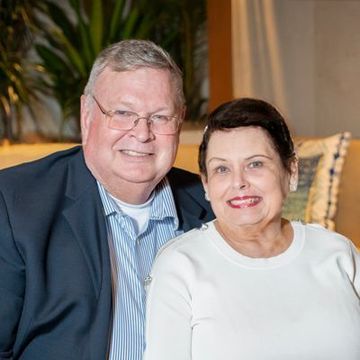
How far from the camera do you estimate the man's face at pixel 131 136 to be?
1.56 meters

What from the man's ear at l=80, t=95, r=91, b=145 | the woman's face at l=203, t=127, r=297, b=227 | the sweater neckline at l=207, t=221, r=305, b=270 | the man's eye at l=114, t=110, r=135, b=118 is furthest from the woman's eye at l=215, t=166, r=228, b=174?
the man's ear at l=80, t=95, r=91, b=145

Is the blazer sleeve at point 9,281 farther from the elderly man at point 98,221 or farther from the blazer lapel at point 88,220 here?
the blazer lapel at point 88,220

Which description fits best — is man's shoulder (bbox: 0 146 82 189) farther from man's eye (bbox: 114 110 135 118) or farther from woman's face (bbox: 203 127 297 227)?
woman's face (bbox: 203 127 297 227)

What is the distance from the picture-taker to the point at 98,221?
1.56 metres

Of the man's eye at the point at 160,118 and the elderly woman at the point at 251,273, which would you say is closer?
the elderly woman at the point at 251,273

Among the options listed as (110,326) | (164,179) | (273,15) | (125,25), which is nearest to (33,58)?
(125,25)

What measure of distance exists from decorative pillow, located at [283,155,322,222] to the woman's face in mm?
1288

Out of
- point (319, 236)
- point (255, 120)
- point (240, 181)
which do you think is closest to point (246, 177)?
point (240, 181)

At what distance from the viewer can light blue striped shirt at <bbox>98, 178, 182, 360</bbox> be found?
4.92ft

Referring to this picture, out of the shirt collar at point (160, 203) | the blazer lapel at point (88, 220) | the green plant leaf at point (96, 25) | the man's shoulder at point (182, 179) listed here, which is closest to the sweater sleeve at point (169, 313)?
the blazer lapel at point (88, 220)

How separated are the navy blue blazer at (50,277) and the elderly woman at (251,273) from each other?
5.9 inches

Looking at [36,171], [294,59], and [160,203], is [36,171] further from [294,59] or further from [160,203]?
[294,59]

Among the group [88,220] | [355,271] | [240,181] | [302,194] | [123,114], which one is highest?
[123,114]

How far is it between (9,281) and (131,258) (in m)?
0.29
